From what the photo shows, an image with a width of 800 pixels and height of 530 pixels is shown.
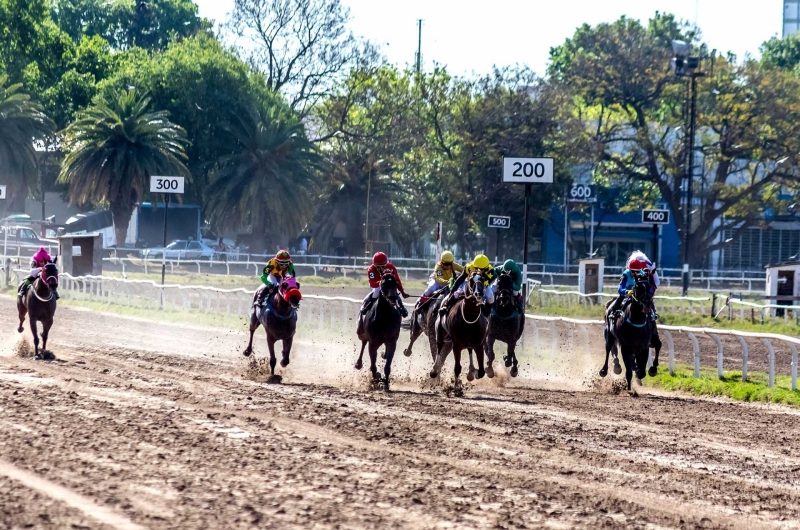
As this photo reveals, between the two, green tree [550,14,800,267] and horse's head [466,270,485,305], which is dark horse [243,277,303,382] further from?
green tree [550,14,800,267]

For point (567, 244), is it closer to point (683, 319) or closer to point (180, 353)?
point (683, 319)

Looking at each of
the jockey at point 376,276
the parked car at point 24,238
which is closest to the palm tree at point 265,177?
the parked car at point 24,238

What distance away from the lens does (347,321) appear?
25.2 metres

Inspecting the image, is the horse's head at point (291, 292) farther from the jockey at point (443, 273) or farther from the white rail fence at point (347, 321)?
the white rail fence at point (347, 321)

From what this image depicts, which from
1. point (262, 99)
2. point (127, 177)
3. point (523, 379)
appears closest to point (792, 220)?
point (262, 99)

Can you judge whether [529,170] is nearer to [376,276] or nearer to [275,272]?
[376,276]

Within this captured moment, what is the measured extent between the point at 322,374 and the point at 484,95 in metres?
41.1

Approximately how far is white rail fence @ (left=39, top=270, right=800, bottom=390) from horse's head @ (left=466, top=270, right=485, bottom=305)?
13.0ft

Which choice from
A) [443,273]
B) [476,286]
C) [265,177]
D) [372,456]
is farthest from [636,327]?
[265,177]

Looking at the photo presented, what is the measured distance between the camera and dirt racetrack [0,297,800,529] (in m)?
7.61

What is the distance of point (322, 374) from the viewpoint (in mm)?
18297

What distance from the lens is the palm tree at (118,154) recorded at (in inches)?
2039

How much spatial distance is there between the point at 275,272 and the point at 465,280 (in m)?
3.02

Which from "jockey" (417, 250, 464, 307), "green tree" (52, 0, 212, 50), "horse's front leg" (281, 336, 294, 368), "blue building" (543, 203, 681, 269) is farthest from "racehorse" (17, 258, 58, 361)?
"green tree" (52, 0, 212, 50)
